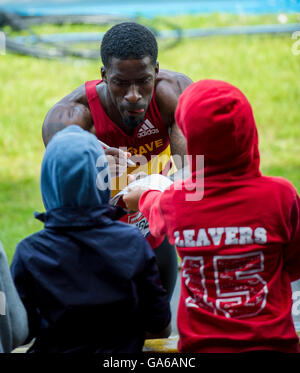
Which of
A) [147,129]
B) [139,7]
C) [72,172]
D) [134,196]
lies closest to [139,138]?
[147,129]

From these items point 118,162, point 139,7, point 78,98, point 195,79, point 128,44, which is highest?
point 139,7

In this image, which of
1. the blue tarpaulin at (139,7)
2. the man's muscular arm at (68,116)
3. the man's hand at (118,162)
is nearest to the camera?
the man's hand at (118,162)

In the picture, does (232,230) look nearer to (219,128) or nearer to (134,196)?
(219,128)

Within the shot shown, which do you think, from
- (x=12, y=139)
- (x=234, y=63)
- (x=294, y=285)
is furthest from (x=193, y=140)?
(x=234, y=63)

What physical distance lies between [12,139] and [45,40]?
117 inches

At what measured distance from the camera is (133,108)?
3041mm

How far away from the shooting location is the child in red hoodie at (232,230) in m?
2.17

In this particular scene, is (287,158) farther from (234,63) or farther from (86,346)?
(86,346)

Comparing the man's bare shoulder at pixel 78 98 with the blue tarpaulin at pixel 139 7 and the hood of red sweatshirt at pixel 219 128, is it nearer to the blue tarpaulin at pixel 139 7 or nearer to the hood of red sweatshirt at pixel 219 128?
the hood of red sweatshirt at pixel 219 128

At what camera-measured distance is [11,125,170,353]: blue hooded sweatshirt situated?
7.23 ft

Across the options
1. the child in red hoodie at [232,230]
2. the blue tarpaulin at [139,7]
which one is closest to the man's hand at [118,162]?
the child in red hoodie at [232,230]

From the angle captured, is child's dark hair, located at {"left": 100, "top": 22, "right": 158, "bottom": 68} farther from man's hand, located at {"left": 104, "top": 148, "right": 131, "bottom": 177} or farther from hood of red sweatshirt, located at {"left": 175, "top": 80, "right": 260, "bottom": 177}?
hood of red sweatshirt, located at {"left": 175, "top": 80, "right": 260, "bottom": 177}

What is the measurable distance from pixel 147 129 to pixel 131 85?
0.46m

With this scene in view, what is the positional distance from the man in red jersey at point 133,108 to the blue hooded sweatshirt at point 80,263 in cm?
69
